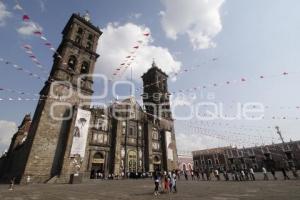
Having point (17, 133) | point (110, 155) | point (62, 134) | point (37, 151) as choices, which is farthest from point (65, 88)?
point (17, 133)

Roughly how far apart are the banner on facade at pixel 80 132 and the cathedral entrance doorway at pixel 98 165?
293 centimetres

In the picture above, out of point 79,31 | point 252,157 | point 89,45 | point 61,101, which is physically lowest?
point 252,157

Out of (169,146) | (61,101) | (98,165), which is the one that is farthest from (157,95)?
(61,101)

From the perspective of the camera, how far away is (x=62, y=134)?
2328cm

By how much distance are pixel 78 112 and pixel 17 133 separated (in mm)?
21994

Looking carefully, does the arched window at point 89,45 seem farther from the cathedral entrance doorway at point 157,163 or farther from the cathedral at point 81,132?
the cathedral entrance doorway at point 157,163

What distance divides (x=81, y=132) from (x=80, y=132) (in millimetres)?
A: 133

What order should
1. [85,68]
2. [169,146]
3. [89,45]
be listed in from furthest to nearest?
[169,146] → [89,45] → [85,68]

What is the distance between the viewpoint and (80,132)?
23.3 metres

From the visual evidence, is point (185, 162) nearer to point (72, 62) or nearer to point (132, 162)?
point (132, 162)

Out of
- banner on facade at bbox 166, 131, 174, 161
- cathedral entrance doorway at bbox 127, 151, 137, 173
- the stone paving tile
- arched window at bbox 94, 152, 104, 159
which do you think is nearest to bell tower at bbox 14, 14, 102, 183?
arched window at bbox 94, 152, 104, 159

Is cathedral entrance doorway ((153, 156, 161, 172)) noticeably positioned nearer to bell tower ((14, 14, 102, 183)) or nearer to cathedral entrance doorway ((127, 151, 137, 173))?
cathedral entrance doorway ((127, 151, 137, 173))

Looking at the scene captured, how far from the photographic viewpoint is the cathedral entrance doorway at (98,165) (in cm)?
2402

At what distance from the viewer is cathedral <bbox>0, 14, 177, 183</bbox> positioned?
21125 millimetres
